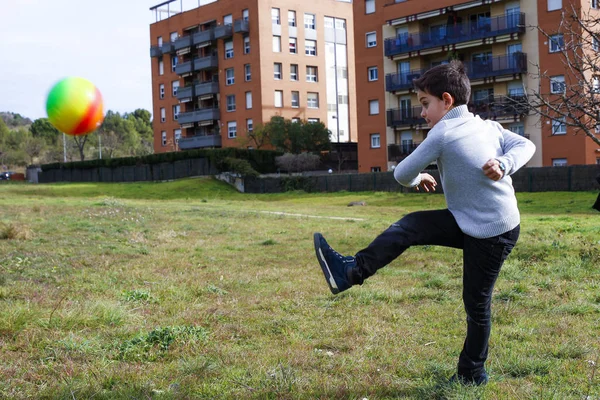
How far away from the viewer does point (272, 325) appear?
564cm

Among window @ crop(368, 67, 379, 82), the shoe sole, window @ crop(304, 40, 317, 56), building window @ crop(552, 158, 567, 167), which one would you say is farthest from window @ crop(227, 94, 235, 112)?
the shoe sole

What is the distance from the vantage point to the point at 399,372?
4195mm

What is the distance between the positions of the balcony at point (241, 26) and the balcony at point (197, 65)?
4.43 meters

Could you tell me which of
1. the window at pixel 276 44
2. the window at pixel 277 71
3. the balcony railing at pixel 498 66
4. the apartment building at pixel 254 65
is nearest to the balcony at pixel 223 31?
the apartment building at pixel 254 65

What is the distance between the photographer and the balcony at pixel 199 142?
64.9 m

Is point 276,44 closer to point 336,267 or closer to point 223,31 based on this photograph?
point 223,31

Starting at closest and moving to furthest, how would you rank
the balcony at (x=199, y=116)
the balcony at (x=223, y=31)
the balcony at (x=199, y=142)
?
the balcony at (x=223, y=31) < the balcony at (x=199, y=116) < the balcony at (x=199, y=142)

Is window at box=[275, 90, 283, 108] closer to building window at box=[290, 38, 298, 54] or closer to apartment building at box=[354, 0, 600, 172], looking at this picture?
building window at box=[290, 38, 298, 54]

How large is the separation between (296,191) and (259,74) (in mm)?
22834

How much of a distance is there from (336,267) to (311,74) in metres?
62.2

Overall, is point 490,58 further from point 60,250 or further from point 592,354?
point 592,354

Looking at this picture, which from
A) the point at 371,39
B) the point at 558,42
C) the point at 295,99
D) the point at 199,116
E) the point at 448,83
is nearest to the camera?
the point at 448,83

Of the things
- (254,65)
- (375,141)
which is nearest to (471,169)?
(375,141)

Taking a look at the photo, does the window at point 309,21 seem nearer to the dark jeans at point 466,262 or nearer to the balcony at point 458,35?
the balcony at point 458,35
